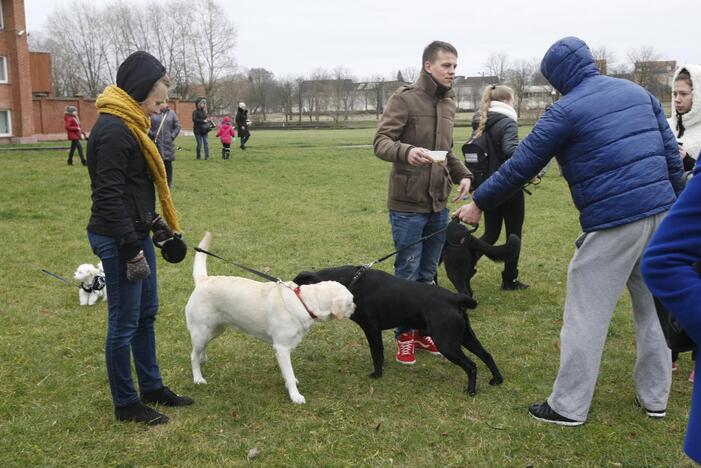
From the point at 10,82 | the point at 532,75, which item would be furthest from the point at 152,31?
the point at 10,82

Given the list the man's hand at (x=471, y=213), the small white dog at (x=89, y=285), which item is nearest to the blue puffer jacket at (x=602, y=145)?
the man's hand at (x=471, y=213)

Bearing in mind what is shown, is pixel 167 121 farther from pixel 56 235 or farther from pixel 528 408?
pixel 528 408

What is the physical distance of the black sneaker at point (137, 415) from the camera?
4.15m

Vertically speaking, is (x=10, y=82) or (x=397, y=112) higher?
(x=10, y=82)

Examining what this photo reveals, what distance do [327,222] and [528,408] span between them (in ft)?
25.5

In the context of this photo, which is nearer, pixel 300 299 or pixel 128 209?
pixel 128 209

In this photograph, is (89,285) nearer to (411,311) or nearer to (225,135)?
(411,311)

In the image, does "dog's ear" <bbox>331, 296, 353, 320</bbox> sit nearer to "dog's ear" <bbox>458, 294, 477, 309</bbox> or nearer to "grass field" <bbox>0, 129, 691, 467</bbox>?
"grass field" <bbox>0, 129, 691, 467</bbox>

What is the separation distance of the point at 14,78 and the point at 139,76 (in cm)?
3508

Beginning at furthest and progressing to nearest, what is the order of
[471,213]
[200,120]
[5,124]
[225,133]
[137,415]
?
1. [5,124]
2. [225,133]
3. [200,120]
4. [471,213]
5. [137,415]

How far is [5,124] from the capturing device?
3422cm

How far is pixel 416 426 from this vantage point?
418 cm

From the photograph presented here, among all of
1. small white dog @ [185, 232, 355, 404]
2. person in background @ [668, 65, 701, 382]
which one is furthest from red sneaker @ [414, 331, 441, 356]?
person in background @ [668, 65, 701, 382]

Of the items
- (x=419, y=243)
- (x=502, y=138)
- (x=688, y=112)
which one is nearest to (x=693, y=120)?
(x=688, y=112)
